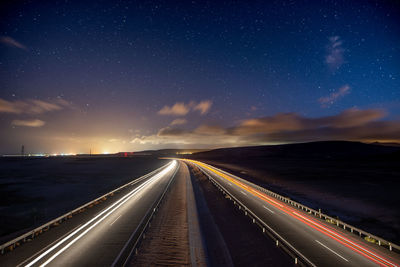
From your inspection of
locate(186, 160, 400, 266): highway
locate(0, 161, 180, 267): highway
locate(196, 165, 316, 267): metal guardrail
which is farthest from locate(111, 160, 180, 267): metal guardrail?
locate(186, 160, 400, 266): highway

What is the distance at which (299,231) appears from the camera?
15.7 meters

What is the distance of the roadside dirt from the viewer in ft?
36.9

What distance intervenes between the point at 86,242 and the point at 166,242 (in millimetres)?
5386

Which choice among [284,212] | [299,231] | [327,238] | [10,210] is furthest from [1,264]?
[284,212]

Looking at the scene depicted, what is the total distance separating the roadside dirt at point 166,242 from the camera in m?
11.3

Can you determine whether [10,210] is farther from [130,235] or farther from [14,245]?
[130,235]

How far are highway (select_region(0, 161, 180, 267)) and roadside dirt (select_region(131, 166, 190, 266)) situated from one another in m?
1.11

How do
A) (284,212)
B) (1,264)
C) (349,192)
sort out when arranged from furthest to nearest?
(349,192) → (284,212) → (1,264)

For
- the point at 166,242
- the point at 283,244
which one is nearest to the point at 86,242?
the point at 166,242

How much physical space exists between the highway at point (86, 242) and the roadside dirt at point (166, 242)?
3.64ft

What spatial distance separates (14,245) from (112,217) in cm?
685

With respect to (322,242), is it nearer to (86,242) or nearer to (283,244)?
(283,244)

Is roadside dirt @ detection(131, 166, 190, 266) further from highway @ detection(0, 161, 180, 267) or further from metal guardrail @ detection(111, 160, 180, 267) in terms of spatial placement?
highway @ detection(0, 161, 180, 267)

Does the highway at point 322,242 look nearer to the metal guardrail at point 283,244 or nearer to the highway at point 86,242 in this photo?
the metal guardrail at point 283,244
